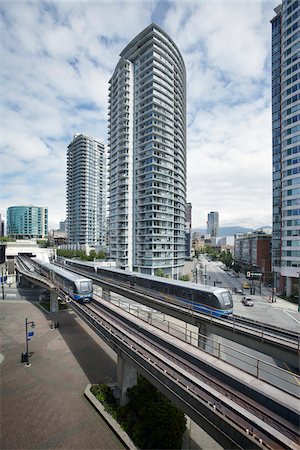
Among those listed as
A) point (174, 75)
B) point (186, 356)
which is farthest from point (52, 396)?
point (174, 75)

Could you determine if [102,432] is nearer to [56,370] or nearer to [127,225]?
A: [56,370]

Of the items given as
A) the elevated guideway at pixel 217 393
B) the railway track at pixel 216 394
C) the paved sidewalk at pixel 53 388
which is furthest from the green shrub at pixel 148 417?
the railway track at pixel 216 394

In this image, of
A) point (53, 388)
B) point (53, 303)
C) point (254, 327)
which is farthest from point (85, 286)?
point (254, 327)

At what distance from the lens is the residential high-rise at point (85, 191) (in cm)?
14325

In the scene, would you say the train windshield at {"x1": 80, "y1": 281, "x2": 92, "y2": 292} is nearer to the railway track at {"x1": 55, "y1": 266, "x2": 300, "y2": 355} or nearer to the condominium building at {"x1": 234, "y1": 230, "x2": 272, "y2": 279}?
the railway track at {"x1": 55, "y1": 266, "x2": 300, "y2": 355}

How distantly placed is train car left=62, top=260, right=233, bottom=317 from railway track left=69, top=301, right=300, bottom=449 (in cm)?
907

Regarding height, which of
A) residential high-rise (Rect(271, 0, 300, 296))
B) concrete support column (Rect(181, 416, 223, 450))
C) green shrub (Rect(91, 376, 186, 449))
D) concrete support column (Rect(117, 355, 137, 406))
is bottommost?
concrete support column (Rect(181, 416, 223, 450))

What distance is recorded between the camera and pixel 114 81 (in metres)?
85.4

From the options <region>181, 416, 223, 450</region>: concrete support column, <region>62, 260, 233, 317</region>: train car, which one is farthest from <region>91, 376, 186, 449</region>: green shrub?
<region>62, 260, 233, 317</region>: train car

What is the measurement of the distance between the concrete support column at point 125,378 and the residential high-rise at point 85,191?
5014 inches

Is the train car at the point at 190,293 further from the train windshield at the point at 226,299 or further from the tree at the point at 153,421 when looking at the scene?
the tree at the point at 153,421

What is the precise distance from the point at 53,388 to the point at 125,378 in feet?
23.8

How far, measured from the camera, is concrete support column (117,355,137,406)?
62.1 feet

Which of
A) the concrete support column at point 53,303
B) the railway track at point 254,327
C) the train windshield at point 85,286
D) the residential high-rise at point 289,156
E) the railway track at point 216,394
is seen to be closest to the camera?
the railway track at point 216,394
